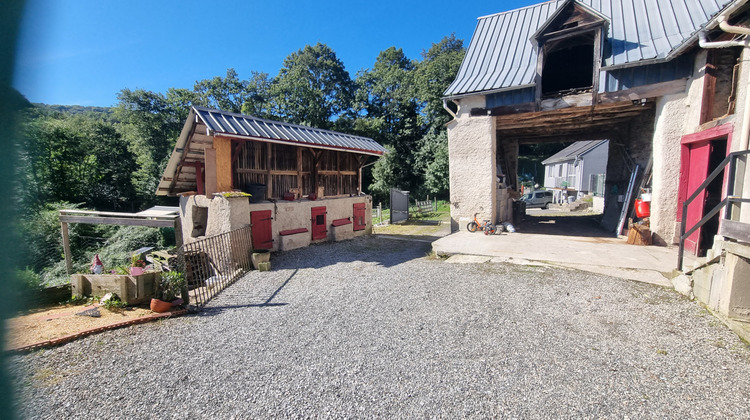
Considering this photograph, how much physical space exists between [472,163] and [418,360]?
8140 millimetres

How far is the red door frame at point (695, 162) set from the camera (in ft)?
20.0

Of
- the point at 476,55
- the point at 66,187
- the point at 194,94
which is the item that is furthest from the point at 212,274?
the point at 194,94

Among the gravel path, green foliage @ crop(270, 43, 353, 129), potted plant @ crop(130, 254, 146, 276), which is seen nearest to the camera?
the gravel path

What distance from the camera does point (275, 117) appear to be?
32.2 metres

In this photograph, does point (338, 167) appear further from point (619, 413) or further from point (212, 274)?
point (619, 413)

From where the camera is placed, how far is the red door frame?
6.09 metres

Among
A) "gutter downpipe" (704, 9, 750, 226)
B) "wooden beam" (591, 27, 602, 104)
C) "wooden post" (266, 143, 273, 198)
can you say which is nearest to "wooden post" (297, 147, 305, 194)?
"wooden post" (266, 143, 273, 198)

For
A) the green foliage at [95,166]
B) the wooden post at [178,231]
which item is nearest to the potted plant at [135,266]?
the wooden post at [178,231]

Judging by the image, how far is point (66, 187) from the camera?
19.6m

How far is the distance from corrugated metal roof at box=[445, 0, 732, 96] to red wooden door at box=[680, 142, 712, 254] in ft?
8.24

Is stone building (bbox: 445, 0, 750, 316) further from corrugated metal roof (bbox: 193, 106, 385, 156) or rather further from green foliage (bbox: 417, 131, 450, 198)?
green foliage (bbox: 417, 131, 450, 198)

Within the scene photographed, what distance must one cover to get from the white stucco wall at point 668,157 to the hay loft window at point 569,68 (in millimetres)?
3945

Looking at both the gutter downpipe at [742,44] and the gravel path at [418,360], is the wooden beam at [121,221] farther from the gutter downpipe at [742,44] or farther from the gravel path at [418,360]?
the gutter downpipe at [742,44]

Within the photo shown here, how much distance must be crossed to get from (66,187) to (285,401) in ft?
83.7
